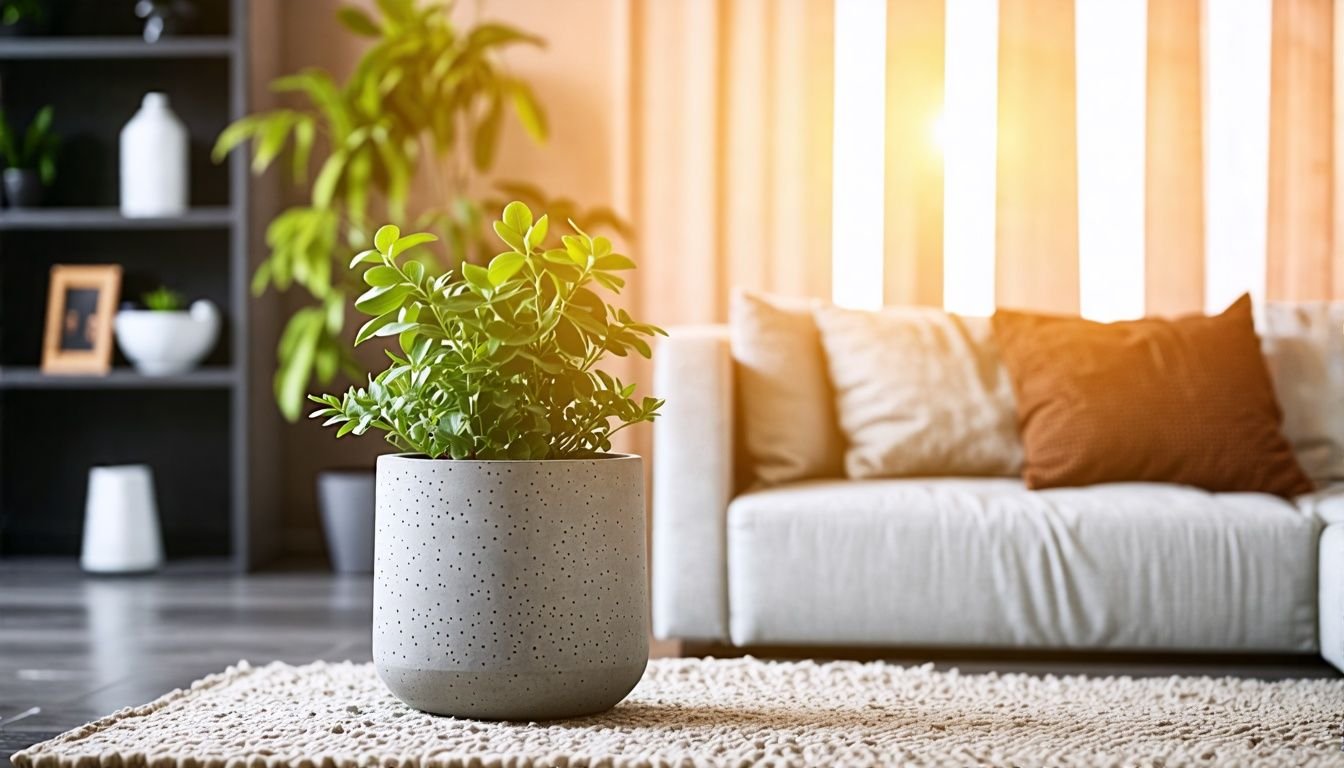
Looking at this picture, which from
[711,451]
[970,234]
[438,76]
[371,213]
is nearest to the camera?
[711,451]

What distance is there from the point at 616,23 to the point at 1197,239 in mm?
1692

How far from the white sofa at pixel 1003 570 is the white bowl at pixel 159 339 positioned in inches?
71.1

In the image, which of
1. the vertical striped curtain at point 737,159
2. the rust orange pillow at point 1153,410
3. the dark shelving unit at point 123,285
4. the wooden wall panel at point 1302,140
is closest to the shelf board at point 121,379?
the dark shelving unit at point 123,285

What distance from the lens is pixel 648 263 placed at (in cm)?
382

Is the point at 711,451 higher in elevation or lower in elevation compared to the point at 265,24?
lower

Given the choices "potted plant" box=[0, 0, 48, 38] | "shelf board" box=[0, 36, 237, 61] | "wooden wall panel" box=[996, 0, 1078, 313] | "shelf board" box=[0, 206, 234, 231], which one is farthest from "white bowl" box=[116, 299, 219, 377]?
"wooden wall panel" box=[996, 0, 1078, 313]

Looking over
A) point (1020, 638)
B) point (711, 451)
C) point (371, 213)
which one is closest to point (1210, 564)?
point (1020, 638)

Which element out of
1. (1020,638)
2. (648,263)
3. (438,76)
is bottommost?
(1020,638)

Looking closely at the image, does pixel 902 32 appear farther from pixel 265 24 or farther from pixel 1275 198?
pixel 265 24

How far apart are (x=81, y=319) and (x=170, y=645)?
5.20 ft

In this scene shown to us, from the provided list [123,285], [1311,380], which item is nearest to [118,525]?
[123,285]

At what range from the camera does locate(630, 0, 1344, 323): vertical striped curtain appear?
3598mm

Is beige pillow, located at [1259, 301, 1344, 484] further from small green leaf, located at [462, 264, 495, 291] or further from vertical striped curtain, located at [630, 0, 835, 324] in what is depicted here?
small green leaf, located at [462, 264, 495, 291]

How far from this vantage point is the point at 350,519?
3541 mm
